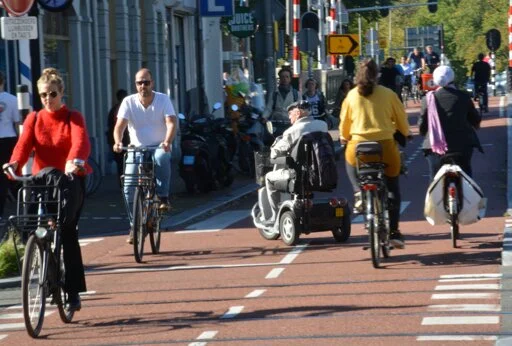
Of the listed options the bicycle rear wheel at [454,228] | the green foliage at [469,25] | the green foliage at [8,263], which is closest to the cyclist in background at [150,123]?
the green foliage at [8,263]

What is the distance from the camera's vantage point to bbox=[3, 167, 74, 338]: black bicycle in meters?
9.82

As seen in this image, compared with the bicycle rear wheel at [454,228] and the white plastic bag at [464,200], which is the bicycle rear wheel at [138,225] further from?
the bicycle rear wheel at [454,228]

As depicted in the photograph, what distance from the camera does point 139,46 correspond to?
107 ft

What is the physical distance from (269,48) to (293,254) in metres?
15.5

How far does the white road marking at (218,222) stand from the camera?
17781 mm

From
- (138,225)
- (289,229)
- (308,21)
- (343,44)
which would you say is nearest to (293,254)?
(289,229)

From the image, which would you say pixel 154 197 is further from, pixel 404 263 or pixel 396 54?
pixel 396 54

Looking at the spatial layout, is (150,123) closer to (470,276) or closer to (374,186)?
(374,186)

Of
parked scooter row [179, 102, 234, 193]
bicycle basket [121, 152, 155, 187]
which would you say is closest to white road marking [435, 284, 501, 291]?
bicycle basket [121, 152, 155, 187]

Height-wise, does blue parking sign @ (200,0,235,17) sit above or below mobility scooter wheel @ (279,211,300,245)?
above

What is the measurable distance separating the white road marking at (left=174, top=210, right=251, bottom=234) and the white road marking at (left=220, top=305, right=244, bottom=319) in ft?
21.9

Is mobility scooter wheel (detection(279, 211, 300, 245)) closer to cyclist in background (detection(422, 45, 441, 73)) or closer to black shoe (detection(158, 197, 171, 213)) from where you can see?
black shoe (detection(158, 197, 171, 213))

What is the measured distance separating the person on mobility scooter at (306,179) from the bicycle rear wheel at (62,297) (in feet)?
16.0

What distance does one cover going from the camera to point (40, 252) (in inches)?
394
